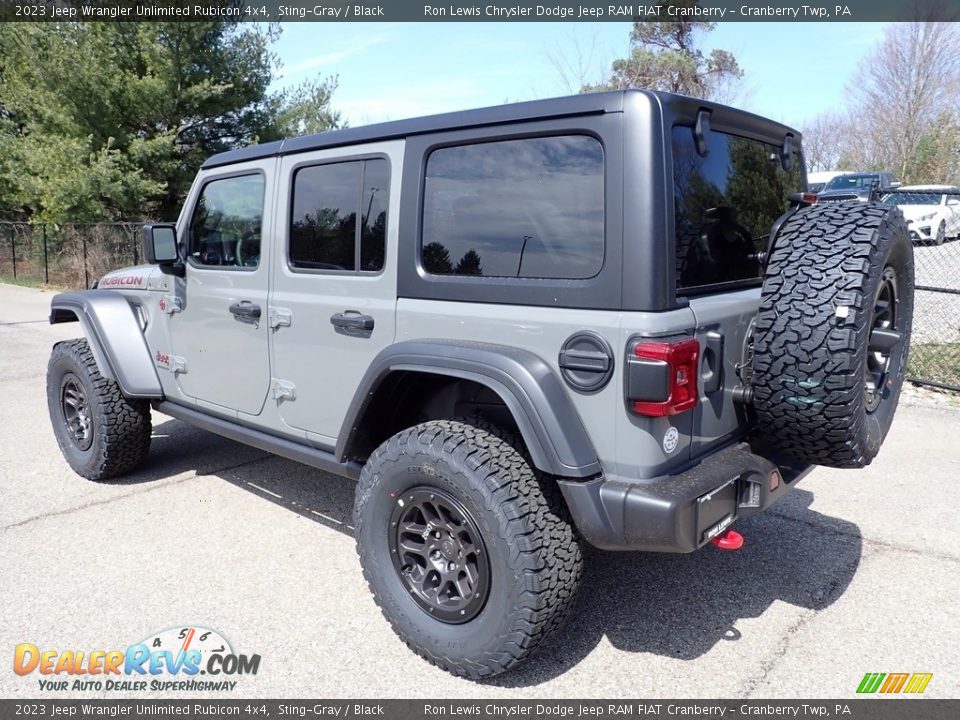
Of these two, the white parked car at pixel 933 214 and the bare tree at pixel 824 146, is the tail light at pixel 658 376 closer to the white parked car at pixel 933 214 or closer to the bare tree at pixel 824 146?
the white parked car at pixel 933 214

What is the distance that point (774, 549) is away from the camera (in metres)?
3.77

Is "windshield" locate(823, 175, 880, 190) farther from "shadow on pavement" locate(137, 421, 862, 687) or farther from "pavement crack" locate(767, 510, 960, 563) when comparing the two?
"pavement crack" locate(767, 510, 960, 563)

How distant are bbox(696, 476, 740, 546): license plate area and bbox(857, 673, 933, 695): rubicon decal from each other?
2.53ft

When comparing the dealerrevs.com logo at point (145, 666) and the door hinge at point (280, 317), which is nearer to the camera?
the dealerrevs.com logo at point (145, 666)

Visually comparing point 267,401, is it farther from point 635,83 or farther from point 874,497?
point 635,83

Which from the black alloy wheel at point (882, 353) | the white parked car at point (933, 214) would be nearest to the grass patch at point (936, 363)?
the black alloy wheel at point (882, 353)

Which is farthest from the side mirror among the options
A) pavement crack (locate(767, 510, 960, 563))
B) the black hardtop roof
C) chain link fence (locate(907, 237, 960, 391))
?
chain link fence (locate(907, 237, 960, 391))

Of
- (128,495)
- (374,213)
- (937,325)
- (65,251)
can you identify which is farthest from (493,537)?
(65,251)

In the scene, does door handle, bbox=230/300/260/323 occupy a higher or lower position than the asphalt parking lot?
higher

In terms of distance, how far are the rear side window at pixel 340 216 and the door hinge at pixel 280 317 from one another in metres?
0.22

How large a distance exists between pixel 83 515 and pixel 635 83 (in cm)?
2056

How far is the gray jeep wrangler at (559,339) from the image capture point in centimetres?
241

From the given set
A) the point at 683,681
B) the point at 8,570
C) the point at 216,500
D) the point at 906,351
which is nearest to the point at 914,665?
the point at 683,681

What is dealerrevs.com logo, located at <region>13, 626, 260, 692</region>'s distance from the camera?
273 centimetres
